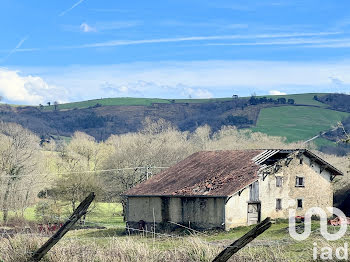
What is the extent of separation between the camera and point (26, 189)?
64.7 meters

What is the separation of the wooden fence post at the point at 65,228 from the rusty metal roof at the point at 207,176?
26819 millimetres

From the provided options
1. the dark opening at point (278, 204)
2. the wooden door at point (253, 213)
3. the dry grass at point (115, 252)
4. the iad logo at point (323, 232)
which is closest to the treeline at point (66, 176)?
the wooden door at point (253, 213)

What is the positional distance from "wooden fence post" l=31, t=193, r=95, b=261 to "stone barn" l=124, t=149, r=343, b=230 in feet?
88.0

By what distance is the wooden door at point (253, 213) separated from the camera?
4766 centimetres

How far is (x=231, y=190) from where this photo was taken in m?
45.8

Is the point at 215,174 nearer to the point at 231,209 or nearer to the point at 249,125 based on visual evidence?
the point at 231,209

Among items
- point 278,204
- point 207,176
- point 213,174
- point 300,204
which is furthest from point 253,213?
point 300,204

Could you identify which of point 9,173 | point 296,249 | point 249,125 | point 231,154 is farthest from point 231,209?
point 249,125

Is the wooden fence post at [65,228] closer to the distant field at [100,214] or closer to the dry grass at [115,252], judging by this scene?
the dry grass at [115,252]

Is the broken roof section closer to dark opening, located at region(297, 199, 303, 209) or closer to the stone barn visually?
the stone barn

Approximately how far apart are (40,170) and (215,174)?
2964 centimetres

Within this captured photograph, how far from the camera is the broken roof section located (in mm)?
47000

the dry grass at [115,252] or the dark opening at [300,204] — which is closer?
the dry grass at [115,252]

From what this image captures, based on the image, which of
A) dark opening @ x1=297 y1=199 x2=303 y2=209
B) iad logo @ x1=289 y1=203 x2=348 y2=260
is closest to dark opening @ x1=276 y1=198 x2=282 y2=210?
iad logo @ x1=289 y1=203 x2=348 y2=260
